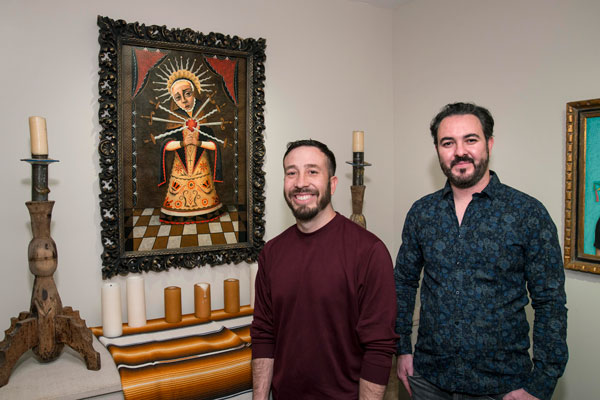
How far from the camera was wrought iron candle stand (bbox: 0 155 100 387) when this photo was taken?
1646 millimetres

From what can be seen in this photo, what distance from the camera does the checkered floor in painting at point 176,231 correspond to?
2195 mm

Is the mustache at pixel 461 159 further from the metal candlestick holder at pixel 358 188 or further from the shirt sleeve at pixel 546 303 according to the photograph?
the metal candlestick holder at pixel 358 188

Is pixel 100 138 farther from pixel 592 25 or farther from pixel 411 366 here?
pixel 592 25

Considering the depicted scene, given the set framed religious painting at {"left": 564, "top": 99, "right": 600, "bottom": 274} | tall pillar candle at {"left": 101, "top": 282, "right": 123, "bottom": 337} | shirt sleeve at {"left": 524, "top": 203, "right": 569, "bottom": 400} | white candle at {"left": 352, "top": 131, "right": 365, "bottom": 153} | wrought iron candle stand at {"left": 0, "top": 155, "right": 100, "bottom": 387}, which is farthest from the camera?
white candle at {"left": 352, "top": 131, "right": 365, "bottom": 153}

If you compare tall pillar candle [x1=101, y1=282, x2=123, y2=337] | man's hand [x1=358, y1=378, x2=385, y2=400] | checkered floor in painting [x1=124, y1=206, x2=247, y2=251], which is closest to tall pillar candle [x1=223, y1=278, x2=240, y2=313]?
checkered floor in painting [x1=124, y1=206, x2=247, y2=251]

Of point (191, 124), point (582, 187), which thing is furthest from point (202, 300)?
point (582, 187)

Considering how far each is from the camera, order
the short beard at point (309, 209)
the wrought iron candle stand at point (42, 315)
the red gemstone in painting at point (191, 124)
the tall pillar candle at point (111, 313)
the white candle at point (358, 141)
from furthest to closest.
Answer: the white candle at point (358, 141), the red gemstone in painting at point (191, 124), the tall pillar candle at point (111, 313), the wrought iron candle stand at point (42, 315), the short beard at point (309, 209)

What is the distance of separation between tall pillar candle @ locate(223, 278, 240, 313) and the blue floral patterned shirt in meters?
1.09

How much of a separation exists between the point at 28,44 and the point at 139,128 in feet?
1.86

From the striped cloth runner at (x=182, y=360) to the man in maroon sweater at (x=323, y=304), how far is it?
28 centimetres

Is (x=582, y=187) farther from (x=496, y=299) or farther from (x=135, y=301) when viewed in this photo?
(x=135, y=301)

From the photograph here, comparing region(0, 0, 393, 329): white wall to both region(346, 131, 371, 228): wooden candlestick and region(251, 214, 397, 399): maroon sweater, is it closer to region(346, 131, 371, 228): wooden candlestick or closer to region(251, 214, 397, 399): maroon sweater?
region(346, 131, 371, 228): wooden candlestick

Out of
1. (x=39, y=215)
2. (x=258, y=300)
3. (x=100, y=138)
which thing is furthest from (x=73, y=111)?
(x=258, y=300)

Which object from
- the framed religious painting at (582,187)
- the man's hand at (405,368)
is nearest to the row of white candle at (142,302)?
the man's hand at (405,368)
